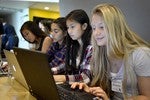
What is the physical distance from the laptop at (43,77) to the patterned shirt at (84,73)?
1.54 feet

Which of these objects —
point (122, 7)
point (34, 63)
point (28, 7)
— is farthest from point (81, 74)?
point (28, 7)

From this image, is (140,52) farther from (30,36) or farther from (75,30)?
(30,36)

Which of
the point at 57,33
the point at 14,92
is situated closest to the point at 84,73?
the point at 14,92

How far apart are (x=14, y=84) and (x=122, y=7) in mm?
1417

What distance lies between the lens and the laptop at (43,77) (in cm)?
84

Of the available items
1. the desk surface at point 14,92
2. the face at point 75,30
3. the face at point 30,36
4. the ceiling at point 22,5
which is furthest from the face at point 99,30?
the ceiling at point 22,5

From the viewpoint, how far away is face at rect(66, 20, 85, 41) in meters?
1.82

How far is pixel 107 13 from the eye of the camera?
1221 millimetres

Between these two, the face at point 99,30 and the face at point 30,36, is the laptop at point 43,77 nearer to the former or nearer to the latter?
the face at point 99,30

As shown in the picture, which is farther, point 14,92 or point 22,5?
point 22,5

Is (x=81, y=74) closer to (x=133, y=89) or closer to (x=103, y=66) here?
(x=103, y=66)

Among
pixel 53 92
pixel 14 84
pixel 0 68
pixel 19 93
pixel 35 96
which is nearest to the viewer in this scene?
pixel 53 92

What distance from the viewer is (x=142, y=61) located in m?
1.20

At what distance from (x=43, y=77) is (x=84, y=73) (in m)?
0.73
